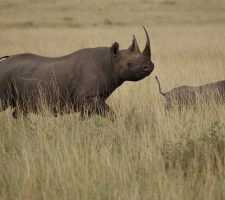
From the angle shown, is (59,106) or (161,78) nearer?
(59,106)

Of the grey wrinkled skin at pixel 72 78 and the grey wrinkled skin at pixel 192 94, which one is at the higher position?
the grey wrinkled skin at pixel 72 78

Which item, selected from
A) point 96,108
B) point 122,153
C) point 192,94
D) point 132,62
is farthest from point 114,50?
point 122,153

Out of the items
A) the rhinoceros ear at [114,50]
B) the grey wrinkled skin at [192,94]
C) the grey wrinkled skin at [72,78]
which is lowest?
the grey wrinkled skin at [192,94]

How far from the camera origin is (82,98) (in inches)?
320

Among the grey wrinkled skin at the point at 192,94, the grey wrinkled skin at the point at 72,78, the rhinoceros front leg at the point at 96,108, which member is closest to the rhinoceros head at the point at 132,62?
the grey wrinkled skin at the point at 72,78

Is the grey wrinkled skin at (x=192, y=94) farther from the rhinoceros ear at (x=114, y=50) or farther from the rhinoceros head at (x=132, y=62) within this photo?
the rhinoceros ear at (x=114, y=50)

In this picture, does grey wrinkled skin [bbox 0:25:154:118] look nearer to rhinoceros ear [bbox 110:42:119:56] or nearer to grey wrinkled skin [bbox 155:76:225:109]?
rhinoceros ear [bbox 110:42:119:56]

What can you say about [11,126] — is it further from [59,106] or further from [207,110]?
[207,110]

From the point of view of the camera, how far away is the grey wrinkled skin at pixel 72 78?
8133 millimetres

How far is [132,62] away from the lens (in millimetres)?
8156

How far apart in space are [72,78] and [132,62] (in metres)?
0.90

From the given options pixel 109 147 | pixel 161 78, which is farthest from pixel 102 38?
pixel 109 147

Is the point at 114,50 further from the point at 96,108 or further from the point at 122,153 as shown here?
the point at 122,153

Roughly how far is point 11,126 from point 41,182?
2.45m
